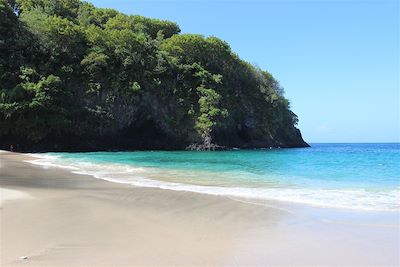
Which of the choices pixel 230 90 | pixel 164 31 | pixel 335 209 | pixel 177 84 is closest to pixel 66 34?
pixel 177 84

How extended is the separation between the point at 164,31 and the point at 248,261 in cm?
5941

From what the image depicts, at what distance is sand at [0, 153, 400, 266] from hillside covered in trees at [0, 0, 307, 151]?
34.2 metres

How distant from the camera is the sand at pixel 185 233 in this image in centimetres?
464

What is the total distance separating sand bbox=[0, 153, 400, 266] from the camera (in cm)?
464

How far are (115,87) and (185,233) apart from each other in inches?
1690

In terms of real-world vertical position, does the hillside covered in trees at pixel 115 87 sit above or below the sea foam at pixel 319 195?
above

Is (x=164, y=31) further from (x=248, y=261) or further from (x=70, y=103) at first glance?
(x=248, y=261)

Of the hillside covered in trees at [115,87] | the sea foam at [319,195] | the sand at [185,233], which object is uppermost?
the hillside covered in trees at [115,87]

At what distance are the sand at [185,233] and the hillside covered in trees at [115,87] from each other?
34214 millimetres

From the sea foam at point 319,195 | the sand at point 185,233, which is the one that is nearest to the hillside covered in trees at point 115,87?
the sea foam at point 319,195

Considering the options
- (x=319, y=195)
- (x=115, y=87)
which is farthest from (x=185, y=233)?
(x=115, y=87)

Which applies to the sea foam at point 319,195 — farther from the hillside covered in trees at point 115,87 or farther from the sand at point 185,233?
the hillside covered in trees at point 115,87

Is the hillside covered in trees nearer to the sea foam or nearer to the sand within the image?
the sea foam

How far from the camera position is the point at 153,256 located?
4.72 metres
